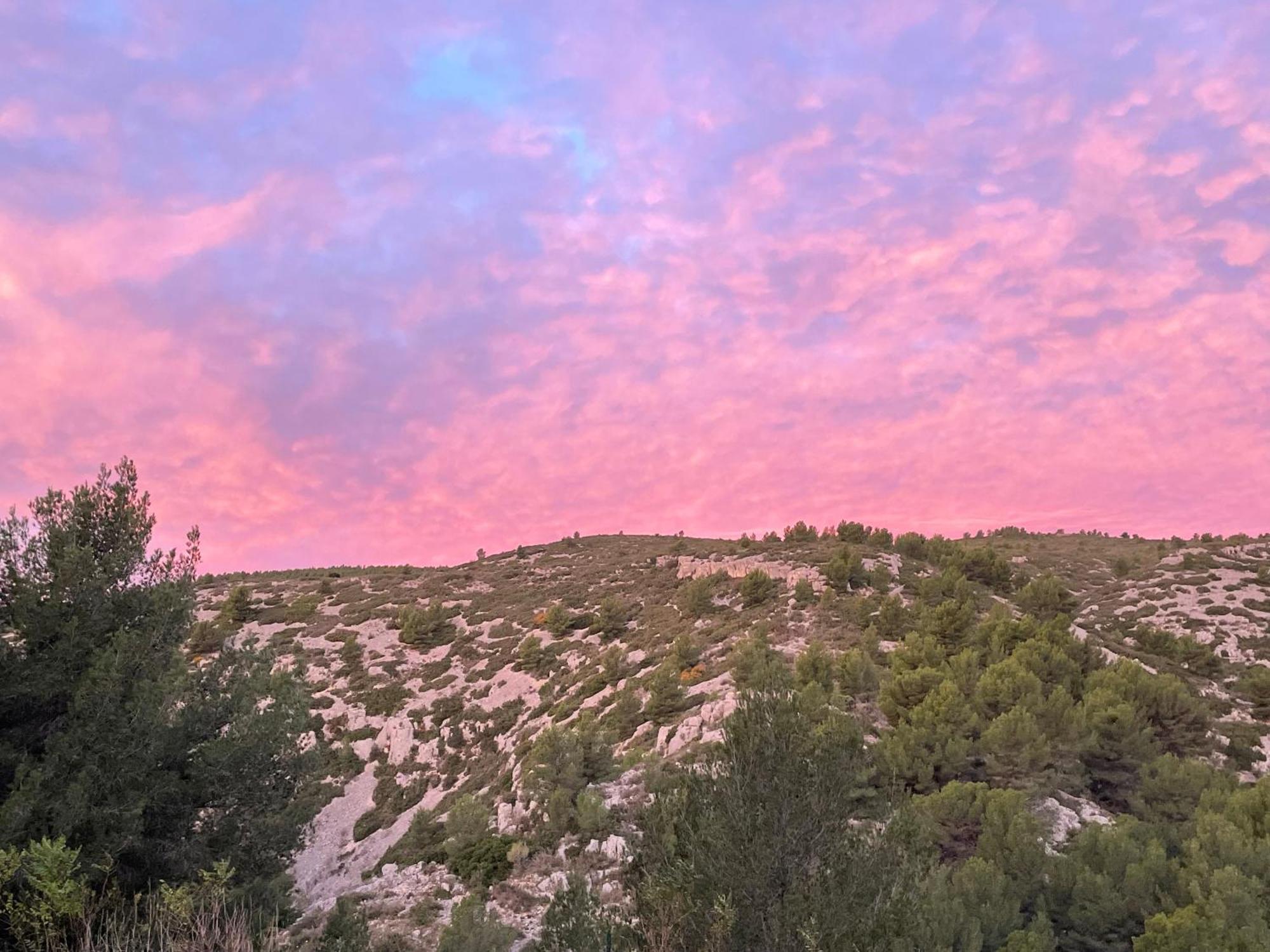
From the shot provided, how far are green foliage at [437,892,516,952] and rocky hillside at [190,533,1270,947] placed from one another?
1826 mm

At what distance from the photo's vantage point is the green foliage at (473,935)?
49.4ft

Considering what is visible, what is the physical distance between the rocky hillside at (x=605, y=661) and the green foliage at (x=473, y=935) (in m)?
1.83

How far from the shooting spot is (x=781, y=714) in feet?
43.2

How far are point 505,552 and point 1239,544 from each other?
67133 mm

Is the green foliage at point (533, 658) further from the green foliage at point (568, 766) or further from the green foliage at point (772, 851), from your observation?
the green foliage at point (772, 851)

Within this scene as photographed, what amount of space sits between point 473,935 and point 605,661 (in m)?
20.7

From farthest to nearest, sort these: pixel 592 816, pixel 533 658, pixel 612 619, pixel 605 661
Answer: pixel 612 619 → pixel 533 658 → pixel 605 661 → pixel 592 816

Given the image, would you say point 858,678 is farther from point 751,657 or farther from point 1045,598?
point 1045,598

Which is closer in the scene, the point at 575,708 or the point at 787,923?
the point at 787,923

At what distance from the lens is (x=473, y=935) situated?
50.2ft

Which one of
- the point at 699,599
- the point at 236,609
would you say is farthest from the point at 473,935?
the point at 236,609

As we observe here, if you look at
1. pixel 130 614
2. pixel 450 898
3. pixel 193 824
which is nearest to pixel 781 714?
pixel 450 898

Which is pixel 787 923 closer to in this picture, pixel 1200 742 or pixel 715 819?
pixel 715 819

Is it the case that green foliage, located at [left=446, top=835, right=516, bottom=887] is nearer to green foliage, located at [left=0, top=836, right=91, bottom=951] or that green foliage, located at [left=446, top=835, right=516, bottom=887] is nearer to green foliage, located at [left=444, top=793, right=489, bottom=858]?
green foliage, located at [left=444, top=793, right=489, bottom=858]
